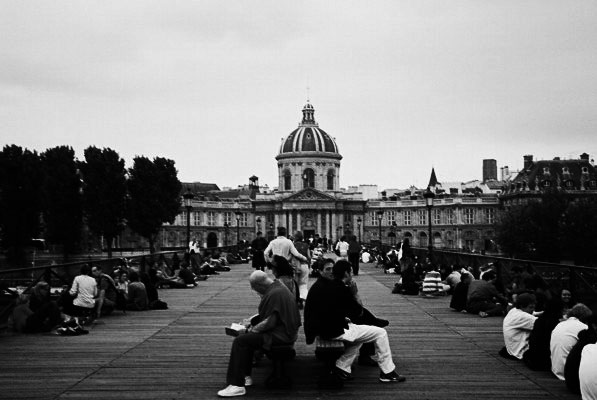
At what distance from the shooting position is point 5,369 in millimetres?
12422

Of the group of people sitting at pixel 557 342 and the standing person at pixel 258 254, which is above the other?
the standing person at pixel 258 254

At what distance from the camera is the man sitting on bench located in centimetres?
1112

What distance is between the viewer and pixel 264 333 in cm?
1089

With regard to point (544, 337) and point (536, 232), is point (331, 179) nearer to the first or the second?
point (536, 232)

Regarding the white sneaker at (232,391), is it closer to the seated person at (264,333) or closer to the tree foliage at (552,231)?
the seated person at (264,333)

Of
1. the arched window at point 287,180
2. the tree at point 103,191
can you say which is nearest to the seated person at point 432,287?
the tree at point 103,191

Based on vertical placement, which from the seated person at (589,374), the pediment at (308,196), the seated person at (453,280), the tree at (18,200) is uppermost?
the pediment at (308,196)

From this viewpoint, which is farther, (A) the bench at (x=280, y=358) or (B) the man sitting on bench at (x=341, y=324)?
(B) the man sitting on bench at (x=341, y=324)

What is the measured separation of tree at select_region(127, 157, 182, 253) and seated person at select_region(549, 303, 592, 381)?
213 feet

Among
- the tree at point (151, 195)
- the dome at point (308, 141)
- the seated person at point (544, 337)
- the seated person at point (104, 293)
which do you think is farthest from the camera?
the dome at point (308, 141)

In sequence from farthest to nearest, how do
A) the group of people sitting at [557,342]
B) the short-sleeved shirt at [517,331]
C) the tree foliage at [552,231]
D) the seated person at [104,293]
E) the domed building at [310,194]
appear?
the domed building at [310,194]
the tree foliage at [552,231]
the seated person at [104,293]
the short-sleeved shirt at [517,331]
the group of people sitting at [557,342]

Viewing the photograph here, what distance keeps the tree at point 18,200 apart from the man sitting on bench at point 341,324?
174 feet

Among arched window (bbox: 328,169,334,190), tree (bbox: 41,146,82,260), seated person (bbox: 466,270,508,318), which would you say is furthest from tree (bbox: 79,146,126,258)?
arched window (bbox: 328,169,334,190)

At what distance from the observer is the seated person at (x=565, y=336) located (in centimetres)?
1114
